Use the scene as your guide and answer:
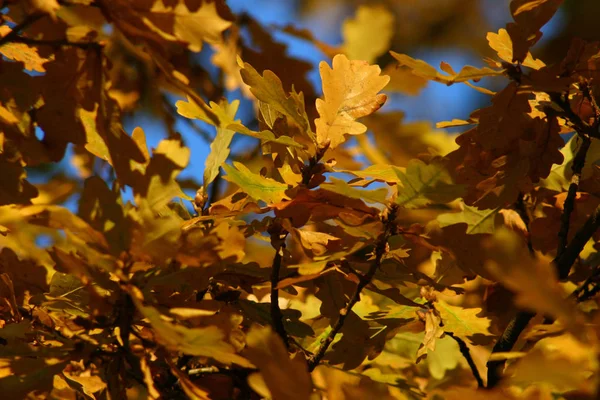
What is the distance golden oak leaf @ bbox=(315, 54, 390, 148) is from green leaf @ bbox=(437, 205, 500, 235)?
0.16 meters

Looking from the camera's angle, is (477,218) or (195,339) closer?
(195,339)

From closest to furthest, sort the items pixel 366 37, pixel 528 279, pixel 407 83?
pixel 528 279
pixel 407 83
pixel 366 37

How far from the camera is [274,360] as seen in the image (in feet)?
1.66

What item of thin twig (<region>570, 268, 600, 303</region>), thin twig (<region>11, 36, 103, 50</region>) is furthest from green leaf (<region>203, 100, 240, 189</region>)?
thin twig (<region>570, 268, 600, 303</region>)

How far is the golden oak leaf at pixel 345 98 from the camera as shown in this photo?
75cm

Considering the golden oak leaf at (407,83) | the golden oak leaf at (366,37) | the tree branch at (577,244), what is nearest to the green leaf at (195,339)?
the tree branch at (577,244)

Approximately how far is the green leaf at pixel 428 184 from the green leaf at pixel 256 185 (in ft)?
0.48

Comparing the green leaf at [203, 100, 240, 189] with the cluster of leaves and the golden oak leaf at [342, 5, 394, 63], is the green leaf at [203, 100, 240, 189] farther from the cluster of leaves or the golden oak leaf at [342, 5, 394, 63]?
the golden oak leaf at [342, 5, 394, 63]

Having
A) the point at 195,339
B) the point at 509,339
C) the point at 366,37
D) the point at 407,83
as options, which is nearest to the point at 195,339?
the point at 195,339

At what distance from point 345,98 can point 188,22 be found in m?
0.23

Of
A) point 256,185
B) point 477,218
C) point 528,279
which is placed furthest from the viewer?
point 477,218

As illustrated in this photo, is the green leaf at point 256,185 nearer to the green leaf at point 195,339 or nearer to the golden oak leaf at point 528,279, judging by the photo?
the green leaf at point 195,339

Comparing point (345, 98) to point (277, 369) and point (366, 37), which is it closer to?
point (277, 369)

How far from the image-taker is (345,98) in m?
0.76
